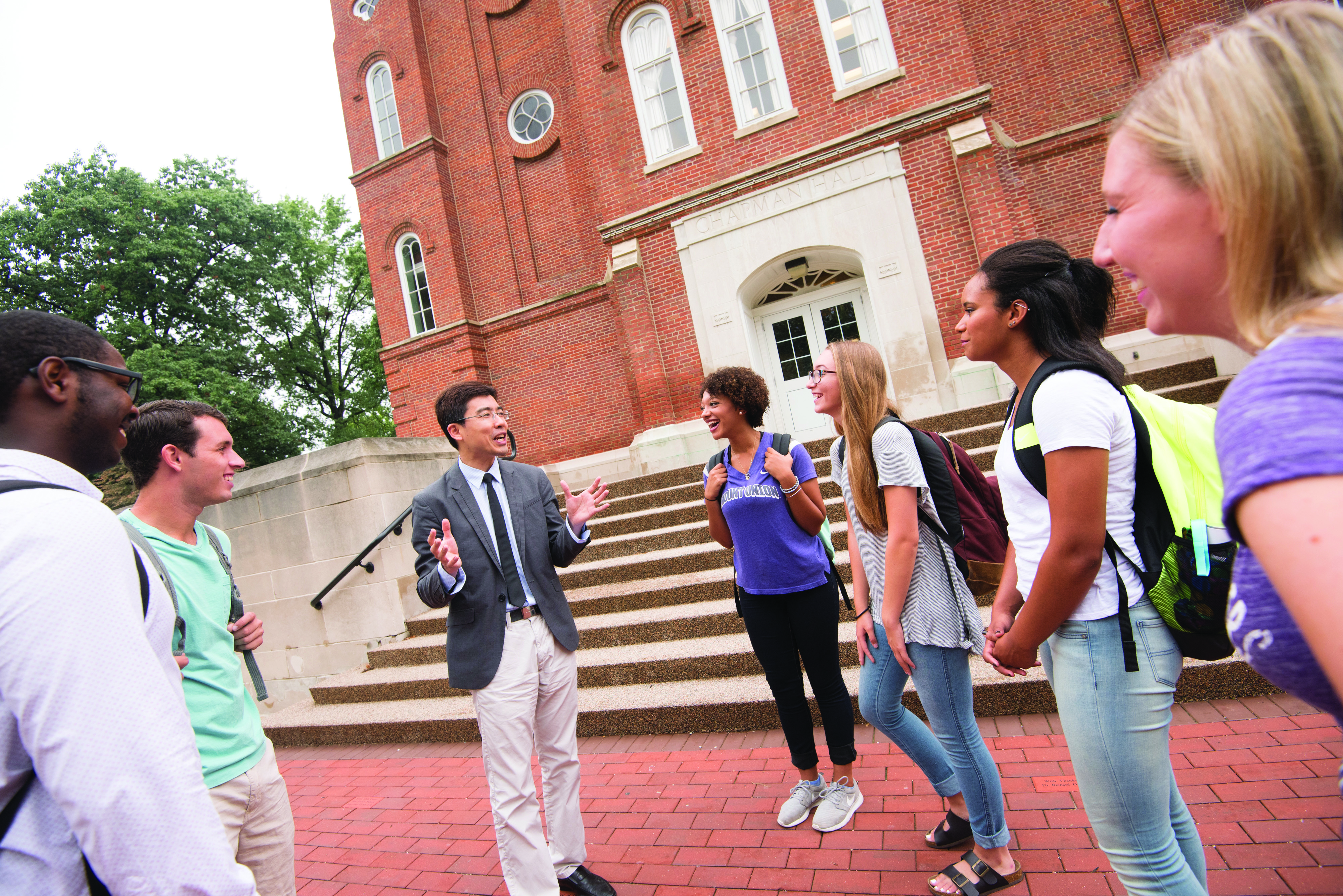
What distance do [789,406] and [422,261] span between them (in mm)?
9107

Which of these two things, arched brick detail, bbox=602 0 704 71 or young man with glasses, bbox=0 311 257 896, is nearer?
young man with glasses, bbox=0 311 257 896

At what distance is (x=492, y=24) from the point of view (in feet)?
47.6

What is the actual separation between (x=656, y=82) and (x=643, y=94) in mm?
311

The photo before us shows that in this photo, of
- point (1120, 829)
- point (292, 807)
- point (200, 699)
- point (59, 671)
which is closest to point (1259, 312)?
point (1120, 829)

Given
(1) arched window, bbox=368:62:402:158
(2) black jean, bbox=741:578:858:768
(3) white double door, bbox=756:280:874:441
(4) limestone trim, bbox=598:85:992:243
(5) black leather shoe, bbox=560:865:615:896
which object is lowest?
(5) black leather shoe, bbox=560:865:615:896

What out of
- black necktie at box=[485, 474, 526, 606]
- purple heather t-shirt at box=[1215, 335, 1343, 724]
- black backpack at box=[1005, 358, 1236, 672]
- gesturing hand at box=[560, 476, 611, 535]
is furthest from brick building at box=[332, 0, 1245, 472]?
purple heather t-shirt at box=[1215, 335, 1343, 724]

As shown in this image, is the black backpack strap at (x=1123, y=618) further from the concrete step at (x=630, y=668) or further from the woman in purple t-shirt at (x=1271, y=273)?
the concrete step at (x=630, y=668)

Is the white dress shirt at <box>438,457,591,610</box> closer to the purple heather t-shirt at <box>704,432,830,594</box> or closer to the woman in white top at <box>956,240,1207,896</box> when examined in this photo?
the purple heather t-shirt at <box>704,432,830,594</box>

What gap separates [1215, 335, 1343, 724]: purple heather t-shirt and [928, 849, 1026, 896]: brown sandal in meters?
2.25

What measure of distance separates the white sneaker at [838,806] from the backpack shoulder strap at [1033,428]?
209cm

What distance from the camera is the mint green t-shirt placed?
7.56 ft

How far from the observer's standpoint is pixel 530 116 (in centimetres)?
1428

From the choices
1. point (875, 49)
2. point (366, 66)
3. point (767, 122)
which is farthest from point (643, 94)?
point (366, 66)

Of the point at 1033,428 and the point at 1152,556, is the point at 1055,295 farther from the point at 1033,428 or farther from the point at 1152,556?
the point at 1152,556
